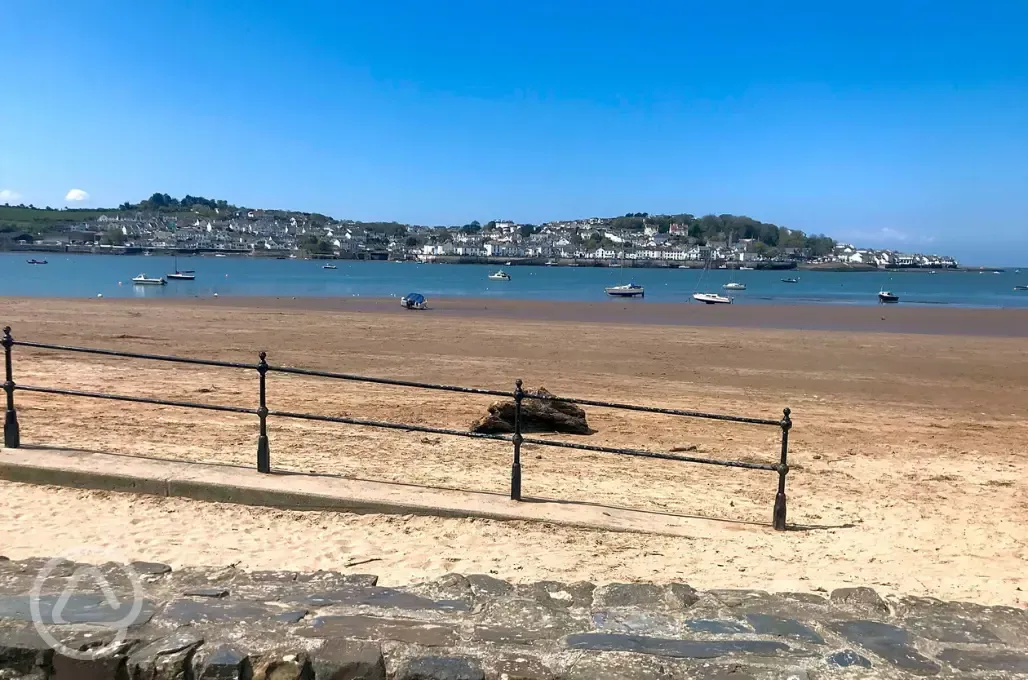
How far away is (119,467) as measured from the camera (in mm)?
7184

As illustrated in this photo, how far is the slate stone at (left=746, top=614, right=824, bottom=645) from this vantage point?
165 inches

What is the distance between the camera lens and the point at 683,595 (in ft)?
15.3

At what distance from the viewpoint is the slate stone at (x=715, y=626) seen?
4.24 metres

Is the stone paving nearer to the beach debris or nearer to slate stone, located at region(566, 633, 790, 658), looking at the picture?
slate stone, located at region(566, 633, 790, 658)

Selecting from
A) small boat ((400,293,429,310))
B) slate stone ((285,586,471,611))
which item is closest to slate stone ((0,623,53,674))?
slate stone ((285,586,471,611))

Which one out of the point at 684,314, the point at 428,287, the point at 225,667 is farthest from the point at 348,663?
the point at 428,287

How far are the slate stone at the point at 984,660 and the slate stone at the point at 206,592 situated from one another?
394cm

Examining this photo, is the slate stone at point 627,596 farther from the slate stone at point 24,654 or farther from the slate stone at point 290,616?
the slate stone at point 24,654

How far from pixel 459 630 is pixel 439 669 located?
0.42 meters

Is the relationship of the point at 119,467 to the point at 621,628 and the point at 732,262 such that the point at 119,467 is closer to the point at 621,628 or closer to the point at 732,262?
the point at 621,628

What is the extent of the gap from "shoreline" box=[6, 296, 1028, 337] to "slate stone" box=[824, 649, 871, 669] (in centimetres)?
3173

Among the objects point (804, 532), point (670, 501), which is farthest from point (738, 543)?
point (670, 501)

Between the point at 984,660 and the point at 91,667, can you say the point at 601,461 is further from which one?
the point at 91,667

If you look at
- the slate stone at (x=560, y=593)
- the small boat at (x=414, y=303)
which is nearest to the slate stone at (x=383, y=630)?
the slate stone at (x=560, y=593)
